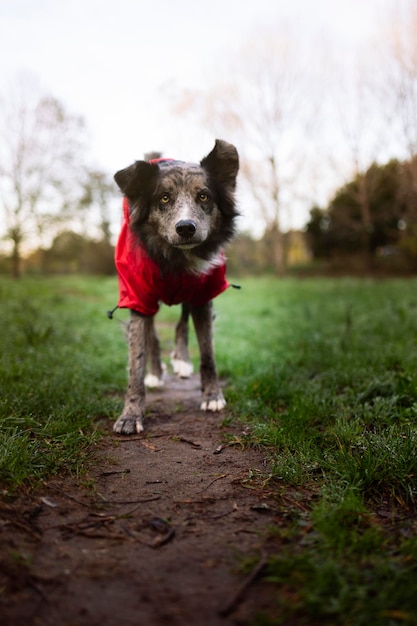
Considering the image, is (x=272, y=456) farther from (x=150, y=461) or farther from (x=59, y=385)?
(x=59, y=385)

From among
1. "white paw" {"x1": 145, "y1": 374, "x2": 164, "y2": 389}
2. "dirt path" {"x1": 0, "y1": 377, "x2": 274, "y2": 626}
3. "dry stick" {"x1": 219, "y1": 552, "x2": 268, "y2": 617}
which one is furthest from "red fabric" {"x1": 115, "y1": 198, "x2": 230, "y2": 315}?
"dry stick" {"x1": 219, "y1": 552, "x2": 268, "y2": 617}

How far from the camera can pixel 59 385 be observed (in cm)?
385

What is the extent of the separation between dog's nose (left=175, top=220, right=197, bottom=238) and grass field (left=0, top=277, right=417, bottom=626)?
1365 mm

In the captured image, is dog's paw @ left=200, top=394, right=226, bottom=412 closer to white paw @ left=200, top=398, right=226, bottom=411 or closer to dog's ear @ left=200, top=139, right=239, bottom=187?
white paw @ left=200, top=398, right=226, bottom=411

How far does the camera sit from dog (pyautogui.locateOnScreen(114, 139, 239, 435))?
3.50 m

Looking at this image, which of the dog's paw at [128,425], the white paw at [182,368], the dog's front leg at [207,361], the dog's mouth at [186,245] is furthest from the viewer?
the white paw at [182,368]

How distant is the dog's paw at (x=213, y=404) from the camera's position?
12.5ft

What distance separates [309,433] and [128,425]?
1205mm

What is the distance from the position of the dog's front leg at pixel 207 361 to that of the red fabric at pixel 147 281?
23 centimetres

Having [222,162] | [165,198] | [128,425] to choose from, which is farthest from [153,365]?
[222,162]

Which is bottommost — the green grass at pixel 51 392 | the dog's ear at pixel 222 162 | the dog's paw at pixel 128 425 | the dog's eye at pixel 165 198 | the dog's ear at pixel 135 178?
the dog's paw at pixel 128 425

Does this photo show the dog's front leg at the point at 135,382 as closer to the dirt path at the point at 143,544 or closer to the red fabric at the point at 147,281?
the red fabric at the point at 147,281

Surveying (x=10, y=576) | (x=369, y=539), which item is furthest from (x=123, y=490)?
(x=369, y=539)

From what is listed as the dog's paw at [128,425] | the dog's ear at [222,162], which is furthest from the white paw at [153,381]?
the dog's ear at [222,162]
